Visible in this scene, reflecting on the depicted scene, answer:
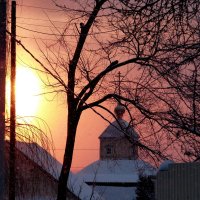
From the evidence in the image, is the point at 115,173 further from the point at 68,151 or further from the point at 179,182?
the point at 179,182

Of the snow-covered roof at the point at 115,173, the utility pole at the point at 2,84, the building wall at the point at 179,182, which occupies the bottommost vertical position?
the building wall at the point at 179,182

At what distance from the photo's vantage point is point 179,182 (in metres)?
12.5

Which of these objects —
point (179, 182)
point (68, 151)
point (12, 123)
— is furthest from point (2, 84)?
point (68, 151)

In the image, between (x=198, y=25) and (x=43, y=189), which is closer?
(x=198, y=25)

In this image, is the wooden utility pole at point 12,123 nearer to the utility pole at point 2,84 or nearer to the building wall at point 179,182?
the building wall at point 179,182

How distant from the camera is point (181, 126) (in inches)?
465

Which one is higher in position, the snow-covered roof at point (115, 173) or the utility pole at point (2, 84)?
the snow-covered roof at point (115, 173)

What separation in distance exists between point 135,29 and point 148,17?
62 cm

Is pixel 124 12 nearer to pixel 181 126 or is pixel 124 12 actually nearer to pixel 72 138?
pixel 181 126

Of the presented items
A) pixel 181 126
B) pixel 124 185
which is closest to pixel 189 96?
pixel 181 126

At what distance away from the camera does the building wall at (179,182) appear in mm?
12133

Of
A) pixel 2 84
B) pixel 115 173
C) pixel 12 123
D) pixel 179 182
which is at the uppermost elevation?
pixel 115 173

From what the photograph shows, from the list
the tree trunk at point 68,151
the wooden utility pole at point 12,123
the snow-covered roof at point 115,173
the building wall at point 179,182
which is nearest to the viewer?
the building wall at point 179,182

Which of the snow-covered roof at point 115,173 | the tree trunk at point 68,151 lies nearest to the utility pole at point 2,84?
the tree trunk at point 68,151
